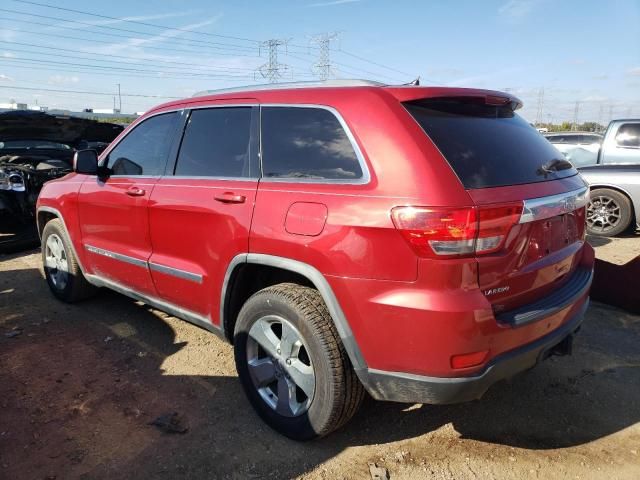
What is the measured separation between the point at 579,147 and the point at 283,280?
11567 millimetres

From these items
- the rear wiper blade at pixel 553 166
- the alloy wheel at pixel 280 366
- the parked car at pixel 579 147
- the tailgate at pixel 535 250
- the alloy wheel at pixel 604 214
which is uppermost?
the parked car at pixel 579 147

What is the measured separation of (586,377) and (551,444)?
0.92 metres

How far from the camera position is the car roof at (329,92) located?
8.16ft

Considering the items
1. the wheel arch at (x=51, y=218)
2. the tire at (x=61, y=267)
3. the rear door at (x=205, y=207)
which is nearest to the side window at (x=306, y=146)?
the rear door at (x=205, y=207)

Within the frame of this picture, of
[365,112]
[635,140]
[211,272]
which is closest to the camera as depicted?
[365,112]

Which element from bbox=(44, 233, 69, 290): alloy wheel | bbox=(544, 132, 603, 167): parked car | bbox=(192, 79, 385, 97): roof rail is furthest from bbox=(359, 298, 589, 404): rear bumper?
bbox=(544, 132, 603, 167): parked car

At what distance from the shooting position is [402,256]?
2174 mm

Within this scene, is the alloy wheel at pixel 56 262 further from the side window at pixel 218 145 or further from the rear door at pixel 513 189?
the rear door at pixel 513 189

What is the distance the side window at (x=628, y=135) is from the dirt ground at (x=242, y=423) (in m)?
7.54

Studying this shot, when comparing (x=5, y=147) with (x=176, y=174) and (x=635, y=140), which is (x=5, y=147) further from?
(x=635, y=140)

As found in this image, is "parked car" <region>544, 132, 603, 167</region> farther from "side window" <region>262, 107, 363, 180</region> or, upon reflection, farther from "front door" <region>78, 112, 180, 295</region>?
"side window" <region>262, 107, 363, 180</region>

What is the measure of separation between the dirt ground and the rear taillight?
1062mm

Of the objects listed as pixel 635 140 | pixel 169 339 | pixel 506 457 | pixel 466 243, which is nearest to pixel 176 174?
pixel 169 339

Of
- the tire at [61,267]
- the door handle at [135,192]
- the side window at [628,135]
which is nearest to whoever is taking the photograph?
the door handle at [135,192]
